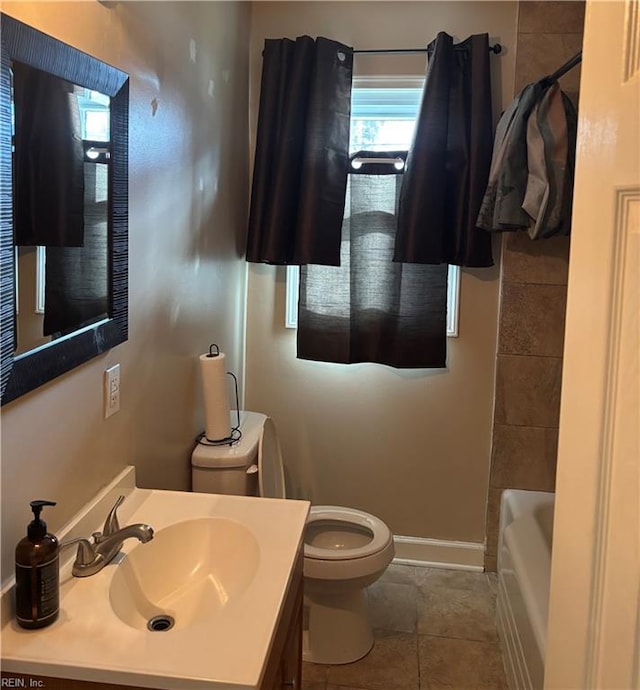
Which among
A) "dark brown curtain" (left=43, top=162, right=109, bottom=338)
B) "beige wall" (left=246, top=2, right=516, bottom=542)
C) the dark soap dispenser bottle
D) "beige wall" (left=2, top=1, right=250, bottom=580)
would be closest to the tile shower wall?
"beige wall" (left=246, top=2, right=516, bottom=542)

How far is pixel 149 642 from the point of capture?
4.20ft

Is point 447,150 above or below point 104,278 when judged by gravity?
above

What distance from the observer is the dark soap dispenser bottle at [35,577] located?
4.28ft

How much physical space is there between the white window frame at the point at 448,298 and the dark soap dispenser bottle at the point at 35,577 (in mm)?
2008

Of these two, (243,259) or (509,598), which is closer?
(509,598)

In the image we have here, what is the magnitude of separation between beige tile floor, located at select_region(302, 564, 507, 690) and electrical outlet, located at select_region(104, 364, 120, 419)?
1.27 meters

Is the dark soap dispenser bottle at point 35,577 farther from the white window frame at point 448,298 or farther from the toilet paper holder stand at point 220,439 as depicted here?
the white window frame at point 448,298

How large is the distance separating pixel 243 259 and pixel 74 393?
167 centimetres

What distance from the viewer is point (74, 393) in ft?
5.26

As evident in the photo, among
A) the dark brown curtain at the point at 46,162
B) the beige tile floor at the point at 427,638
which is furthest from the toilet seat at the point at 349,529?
the dark brown curtain at the point at 46,162

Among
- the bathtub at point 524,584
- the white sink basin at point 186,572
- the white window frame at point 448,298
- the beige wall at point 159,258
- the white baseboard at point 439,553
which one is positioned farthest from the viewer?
the white baseboard at point 439,553

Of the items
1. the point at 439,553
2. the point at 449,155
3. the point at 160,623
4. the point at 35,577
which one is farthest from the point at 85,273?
the point at 439,553

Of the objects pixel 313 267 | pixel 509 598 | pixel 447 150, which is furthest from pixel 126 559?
pixel 447 150

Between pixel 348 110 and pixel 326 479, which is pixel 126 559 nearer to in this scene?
pixel 326 479
